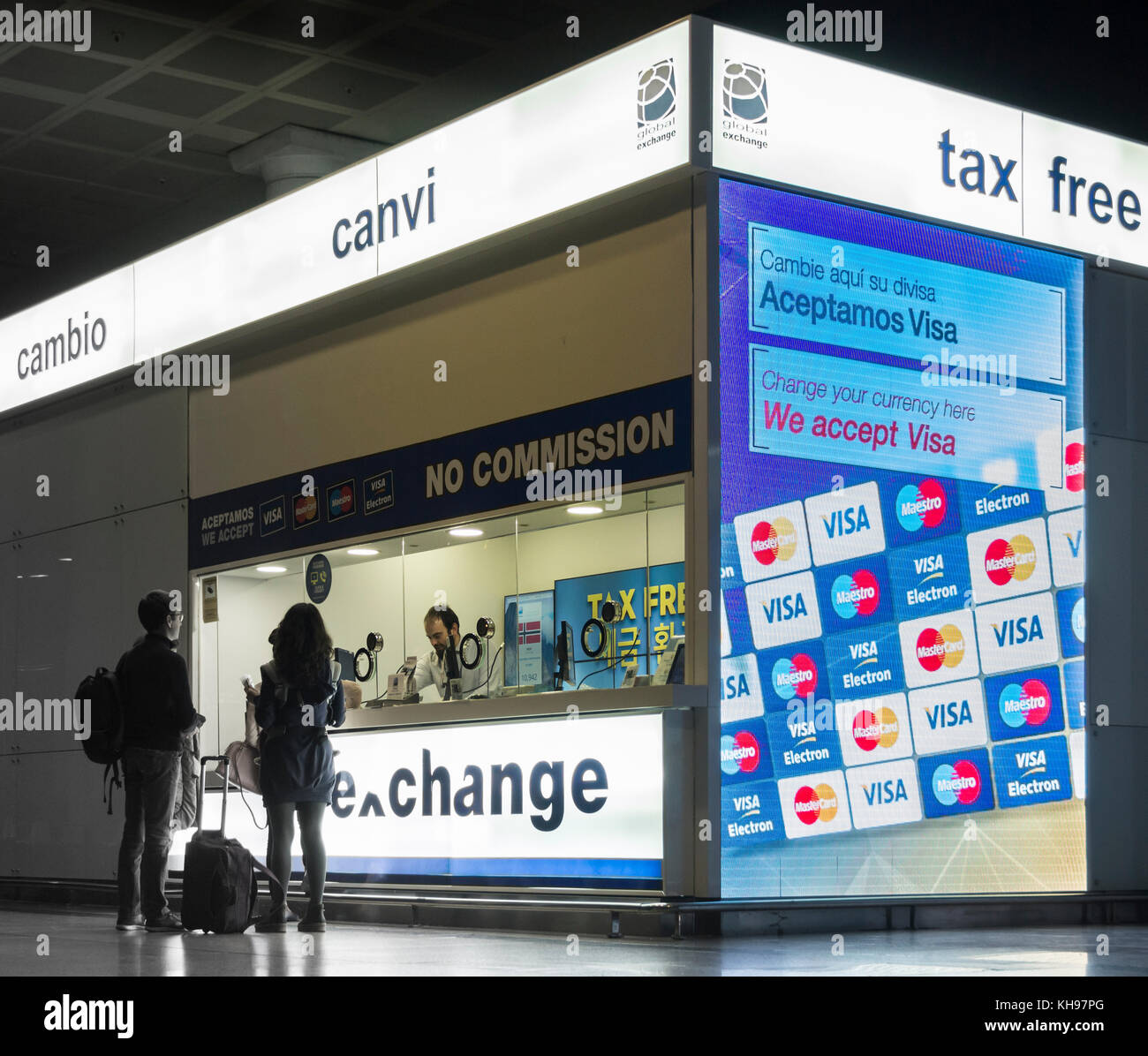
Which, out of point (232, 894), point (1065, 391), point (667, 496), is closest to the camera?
point (232, 894)

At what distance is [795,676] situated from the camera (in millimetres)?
7180

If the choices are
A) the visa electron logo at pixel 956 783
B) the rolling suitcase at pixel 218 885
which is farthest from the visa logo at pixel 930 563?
the rolling suitcase at pixel 218 885

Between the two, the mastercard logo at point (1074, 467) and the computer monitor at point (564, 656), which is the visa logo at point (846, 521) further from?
the computer monitor at point (564, 656)

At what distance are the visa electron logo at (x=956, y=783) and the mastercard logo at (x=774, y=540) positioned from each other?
131 centimetres

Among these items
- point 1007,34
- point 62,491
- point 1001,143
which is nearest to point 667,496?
point 1001,143

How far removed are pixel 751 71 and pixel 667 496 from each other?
1939 mm

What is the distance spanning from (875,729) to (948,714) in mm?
449

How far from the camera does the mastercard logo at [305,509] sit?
379 inches

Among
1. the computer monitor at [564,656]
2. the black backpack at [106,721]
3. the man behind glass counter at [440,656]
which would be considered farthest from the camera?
the man behind glass counter at [440,656]

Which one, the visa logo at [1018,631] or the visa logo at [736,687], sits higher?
the visa logo at [1018,631]

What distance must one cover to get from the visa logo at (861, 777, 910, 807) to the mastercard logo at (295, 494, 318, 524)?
12.6ft

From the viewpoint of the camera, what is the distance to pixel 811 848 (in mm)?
7168

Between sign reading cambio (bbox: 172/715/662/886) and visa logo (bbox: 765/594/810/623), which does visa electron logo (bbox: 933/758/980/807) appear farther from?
sign reading cambio (bbox: 172/715/662/886)

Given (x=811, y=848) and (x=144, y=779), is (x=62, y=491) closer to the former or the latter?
(x=144, y=779)
